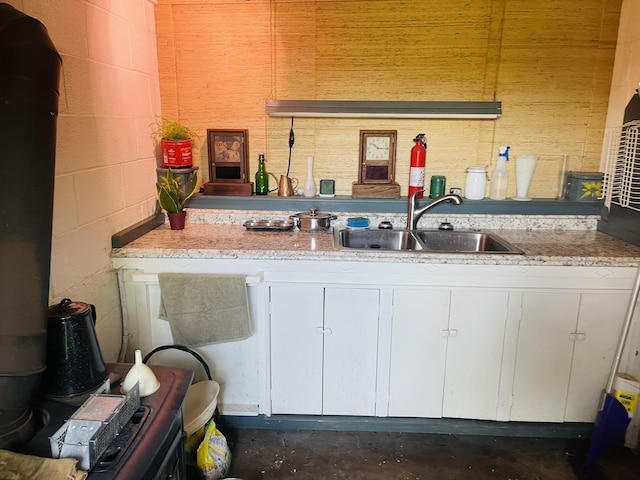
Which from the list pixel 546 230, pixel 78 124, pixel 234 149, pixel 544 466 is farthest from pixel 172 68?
pixel 544 466

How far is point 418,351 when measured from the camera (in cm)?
219

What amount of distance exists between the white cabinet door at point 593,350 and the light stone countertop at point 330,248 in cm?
19

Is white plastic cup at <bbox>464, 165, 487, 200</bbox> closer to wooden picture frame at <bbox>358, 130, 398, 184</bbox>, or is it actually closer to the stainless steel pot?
wooden picture frame at <bbox>358, 130, 398, 184</bbox>

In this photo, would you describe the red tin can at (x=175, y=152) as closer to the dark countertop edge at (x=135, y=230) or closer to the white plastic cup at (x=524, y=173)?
the dark countertop edge at (x=135, y=230)

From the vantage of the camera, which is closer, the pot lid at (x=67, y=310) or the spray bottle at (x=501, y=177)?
the pot lid at (x=67, y=310)

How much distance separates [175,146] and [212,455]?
5.04ft

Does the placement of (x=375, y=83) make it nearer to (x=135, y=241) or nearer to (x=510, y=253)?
(x=510, y=253)

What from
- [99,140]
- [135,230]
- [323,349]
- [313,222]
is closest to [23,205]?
→ [99,140]

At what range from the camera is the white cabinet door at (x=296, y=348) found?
216cm

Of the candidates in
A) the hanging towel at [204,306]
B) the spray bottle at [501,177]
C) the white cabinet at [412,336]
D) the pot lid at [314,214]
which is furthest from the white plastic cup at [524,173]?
the hanging towel at [204,306]

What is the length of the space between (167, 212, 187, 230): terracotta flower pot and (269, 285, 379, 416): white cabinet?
2.27ft

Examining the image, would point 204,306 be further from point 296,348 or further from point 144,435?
point 144,435

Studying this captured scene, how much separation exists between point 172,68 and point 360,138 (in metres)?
1.15

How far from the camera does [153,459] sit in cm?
106
